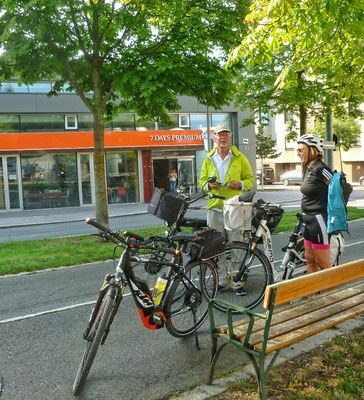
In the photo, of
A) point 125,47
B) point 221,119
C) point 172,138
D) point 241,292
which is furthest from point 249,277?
point 221,119

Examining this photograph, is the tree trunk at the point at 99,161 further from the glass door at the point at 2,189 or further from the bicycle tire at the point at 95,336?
the glass door at the point at 2,189

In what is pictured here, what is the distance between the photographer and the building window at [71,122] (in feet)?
81.2

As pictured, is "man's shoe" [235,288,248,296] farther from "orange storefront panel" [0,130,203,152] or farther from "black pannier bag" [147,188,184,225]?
"orange storefront panel" [0,130,203,152]

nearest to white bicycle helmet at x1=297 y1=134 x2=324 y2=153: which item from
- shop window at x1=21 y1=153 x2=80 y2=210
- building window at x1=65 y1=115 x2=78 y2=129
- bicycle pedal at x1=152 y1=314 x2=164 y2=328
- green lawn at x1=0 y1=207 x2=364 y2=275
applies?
bicycle pedal at x1=152 y1=314 x2=164 y2=328

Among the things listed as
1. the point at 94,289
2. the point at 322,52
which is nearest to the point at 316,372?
the point at 94,289

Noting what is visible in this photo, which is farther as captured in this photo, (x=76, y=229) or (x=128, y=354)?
(x=76, y=229)

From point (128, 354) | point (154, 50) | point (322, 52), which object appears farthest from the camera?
point (154, 50)

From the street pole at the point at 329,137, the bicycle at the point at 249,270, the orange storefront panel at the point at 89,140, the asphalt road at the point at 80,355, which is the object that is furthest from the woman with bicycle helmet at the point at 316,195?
the orange storefront panel at the point at 89,140

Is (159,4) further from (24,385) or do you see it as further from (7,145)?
(7,145)

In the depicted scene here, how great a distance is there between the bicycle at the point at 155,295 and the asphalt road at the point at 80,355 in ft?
0.70

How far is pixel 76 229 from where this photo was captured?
14.8 m

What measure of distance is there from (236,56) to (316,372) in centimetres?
435

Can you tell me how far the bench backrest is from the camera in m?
2.78

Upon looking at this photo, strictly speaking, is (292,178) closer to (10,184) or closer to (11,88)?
(10,184)
